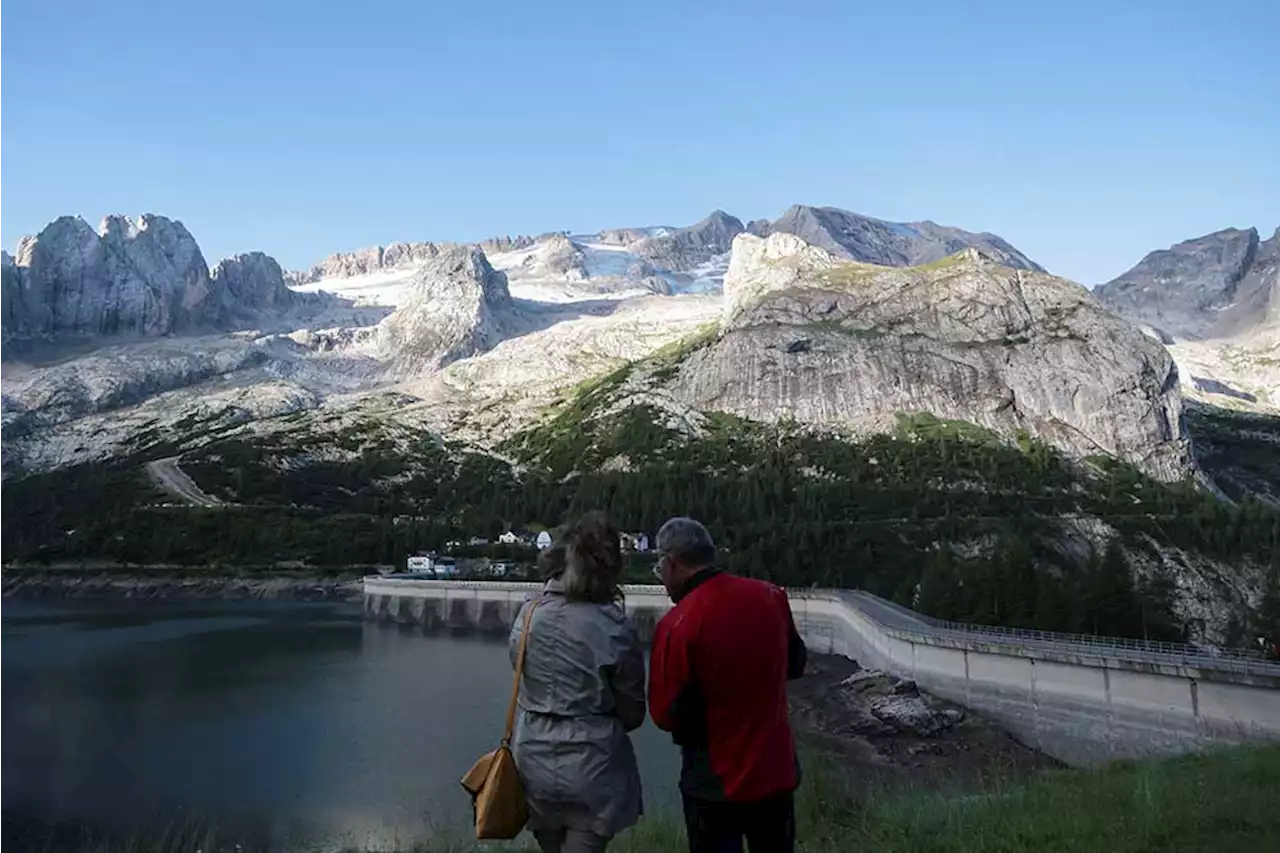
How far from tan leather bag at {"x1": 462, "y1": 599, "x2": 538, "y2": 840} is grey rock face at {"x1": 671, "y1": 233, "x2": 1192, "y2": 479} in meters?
158

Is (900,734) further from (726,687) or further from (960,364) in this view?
(960,364)

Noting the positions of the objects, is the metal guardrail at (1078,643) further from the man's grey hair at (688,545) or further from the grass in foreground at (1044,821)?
the man's grey hair at (688,545)

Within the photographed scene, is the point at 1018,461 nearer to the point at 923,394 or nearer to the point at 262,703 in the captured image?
the point at 923,394

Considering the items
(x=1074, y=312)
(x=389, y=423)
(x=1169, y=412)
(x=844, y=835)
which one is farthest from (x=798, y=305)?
(x=844, y=835)

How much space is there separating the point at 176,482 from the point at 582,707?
6730 inches

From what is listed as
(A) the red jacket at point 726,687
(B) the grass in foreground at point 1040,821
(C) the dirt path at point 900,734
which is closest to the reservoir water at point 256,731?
(B) the grass in foreground at point 1040,821

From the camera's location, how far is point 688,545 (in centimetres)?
651

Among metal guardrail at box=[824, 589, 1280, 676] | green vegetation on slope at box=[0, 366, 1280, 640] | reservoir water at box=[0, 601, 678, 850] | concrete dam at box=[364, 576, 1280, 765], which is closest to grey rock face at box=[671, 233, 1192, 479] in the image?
green vegetation on slope at box=[0, 366, 1280, 640]

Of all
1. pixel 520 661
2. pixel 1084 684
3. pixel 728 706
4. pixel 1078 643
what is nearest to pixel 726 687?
pixel 728 706

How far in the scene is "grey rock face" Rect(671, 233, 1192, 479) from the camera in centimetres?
15750

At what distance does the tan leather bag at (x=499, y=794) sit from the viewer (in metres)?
6.36

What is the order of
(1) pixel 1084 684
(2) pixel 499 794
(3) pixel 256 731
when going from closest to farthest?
1. (2) pixel 499 794
2. (1) pixel 1084 684
3. (3) pixel 256 731

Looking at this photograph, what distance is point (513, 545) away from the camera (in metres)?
118

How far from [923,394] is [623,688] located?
16621 cm
